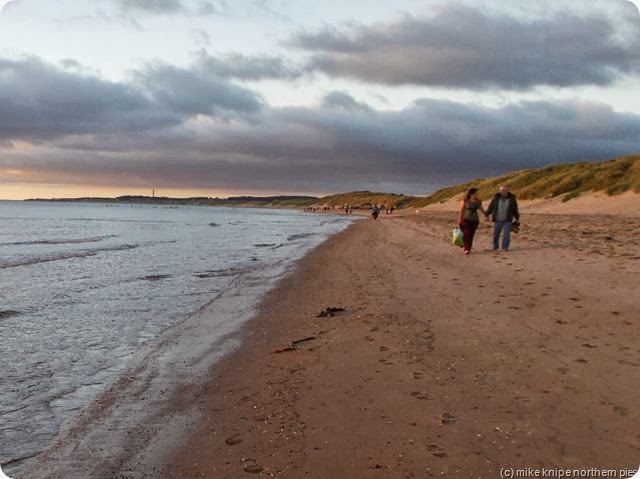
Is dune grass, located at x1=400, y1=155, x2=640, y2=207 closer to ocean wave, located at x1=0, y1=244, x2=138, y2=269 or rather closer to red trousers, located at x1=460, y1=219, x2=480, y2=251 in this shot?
red trousers, located at x1=460, y1=219, x2=480, y2=251

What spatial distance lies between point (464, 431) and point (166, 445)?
2.73 metres

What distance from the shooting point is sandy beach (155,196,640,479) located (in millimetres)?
4164

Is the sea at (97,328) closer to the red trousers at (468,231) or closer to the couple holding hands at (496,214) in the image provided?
the red trousers at (468,231)

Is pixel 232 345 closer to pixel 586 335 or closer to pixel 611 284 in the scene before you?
pixel 586 335

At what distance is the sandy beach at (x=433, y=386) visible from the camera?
4164mm

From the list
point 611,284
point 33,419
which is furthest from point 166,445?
point 611,284

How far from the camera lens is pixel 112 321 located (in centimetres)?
1074

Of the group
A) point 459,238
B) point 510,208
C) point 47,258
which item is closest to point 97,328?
point 459,238

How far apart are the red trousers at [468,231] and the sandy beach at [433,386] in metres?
6.22

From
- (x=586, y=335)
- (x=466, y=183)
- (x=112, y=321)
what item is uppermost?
(x=466, y=183)

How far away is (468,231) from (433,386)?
13378 millimetres

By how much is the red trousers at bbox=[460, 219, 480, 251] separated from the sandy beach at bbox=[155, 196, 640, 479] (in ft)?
20.4

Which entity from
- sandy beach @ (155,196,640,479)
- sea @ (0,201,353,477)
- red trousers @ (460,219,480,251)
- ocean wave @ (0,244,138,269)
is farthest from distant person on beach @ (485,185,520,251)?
ocean wave @ (0,244,138,269)

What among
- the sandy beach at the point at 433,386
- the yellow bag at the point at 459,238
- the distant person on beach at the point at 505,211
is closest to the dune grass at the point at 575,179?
the yellow bag at the point at 459,238
